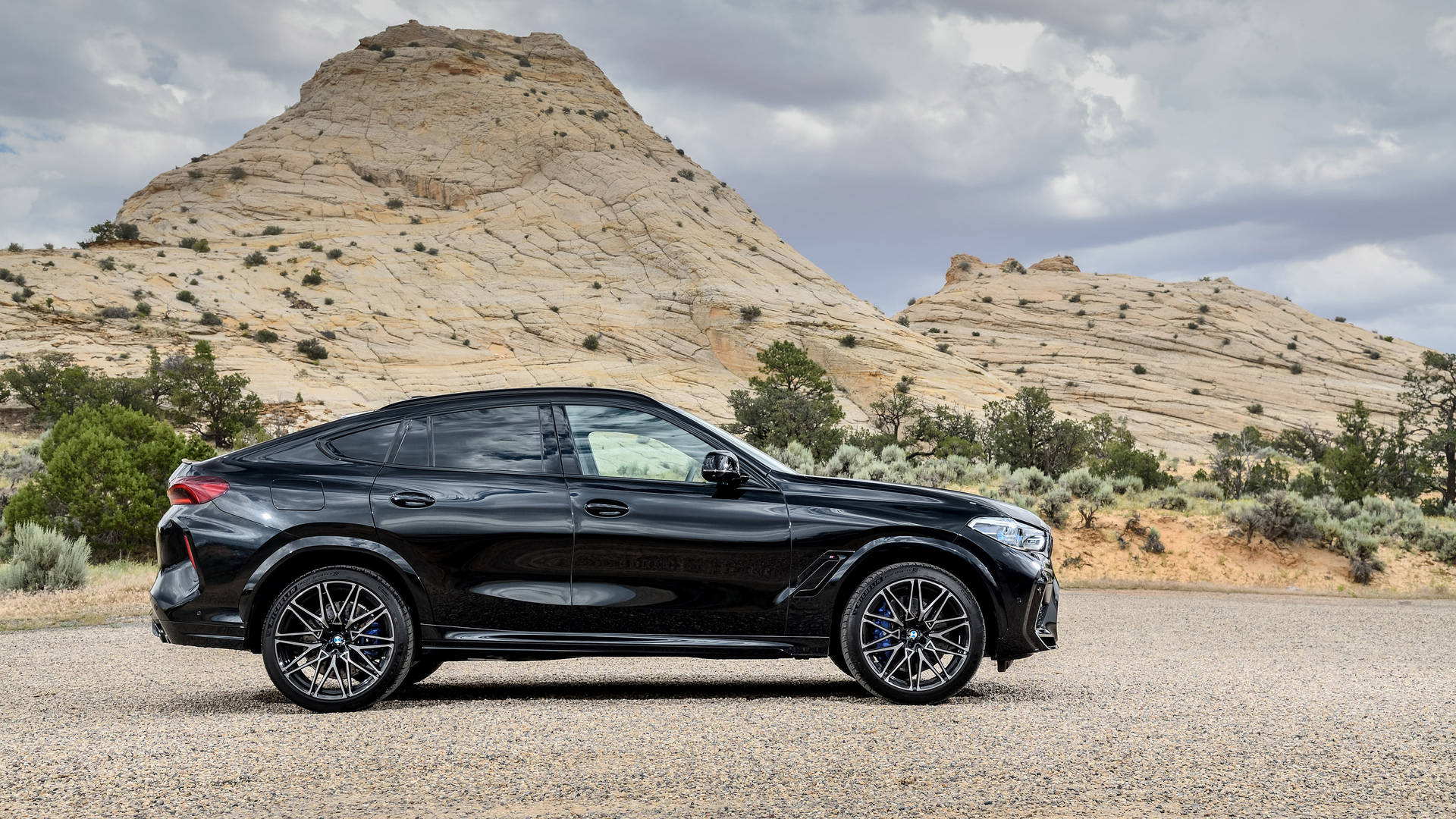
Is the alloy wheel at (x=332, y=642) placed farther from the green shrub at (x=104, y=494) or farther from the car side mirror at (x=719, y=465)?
the green shrub at (x=104, y=494)

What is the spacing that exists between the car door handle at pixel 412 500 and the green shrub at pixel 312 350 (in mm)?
50626

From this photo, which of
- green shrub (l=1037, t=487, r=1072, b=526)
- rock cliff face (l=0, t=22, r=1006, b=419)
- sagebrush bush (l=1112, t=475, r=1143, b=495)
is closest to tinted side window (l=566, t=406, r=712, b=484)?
green shrub (l=1037, t=487, r=1072, b=526)

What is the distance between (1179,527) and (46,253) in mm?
64950

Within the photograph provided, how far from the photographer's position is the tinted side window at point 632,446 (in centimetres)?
611

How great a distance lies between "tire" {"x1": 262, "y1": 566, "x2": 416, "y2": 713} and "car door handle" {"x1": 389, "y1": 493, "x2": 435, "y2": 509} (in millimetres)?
422

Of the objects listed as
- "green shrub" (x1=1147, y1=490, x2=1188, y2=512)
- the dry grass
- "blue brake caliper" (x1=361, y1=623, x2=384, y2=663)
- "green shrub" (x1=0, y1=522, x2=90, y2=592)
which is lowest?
the dry grass

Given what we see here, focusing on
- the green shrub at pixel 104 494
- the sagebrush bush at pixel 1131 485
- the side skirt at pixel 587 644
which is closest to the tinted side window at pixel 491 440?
the side skirt at pixel 587 644

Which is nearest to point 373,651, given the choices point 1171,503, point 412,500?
point 412,500

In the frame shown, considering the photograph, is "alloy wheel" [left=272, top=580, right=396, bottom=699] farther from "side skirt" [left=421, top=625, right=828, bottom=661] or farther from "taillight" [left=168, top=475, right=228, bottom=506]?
"taillight" [left=168, top=475, right=228, bottom=506]

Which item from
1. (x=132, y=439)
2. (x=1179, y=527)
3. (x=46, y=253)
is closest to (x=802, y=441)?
(x=1179, y=527)

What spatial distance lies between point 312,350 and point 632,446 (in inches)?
2021

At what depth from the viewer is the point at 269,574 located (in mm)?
5840

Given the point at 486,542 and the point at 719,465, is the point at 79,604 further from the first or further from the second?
the point at 719,465

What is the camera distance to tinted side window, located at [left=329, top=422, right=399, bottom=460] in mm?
6129
